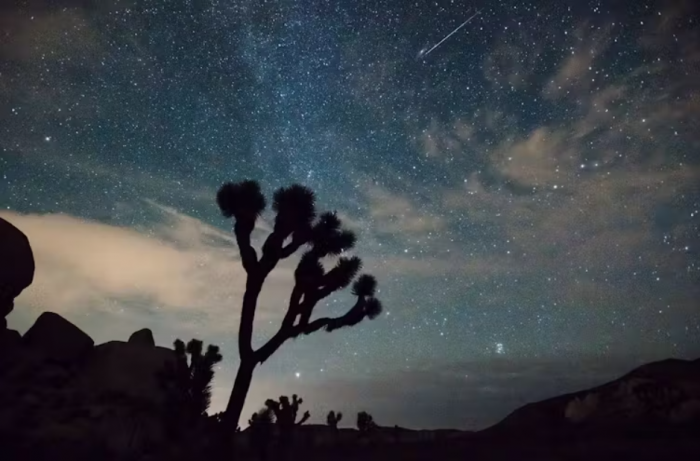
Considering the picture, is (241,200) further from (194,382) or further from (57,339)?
(57,339)

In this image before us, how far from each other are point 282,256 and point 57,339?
13698 millimetres

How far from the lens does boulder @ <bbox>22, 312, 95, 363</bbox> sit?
21.9 metres

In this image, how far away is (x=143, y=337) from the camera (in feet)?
84.6

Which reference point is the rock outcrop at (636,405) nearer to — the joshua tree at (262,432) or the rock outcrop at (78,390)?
the joshua tree at (262,432)

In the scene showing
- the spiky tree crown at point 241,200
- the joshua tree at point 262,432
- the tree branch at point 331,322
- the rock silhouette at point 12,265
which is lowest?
the joshua tree at point 262,432

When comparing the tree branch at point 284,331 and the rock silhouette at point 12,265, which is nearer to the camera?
the tree branch at point 284,331

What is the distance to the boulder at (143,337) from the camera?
81.7 feet

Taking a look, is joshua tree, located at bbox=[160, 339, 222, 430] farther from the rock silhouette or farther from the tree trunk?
the rock silhouette

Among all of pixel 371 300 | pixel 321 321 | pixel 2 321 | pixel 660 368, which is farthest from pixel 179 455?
pixel 660 368

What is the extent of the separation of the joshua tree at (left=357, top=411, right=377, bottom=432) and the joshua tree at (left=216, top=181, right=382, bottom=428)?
38.1ft

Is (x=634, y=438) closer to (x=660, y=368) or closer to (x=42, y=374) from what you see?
(x=660, y=368)

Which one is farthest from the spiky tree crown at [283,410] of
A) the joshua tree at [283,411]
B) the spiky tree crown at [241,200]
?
the spiky tree crown at [241,200]

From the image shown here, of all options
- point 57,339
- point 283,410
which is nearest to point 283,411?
point 283,410

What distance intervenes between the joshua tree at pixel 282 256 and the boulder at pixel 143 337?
39.8 ft
